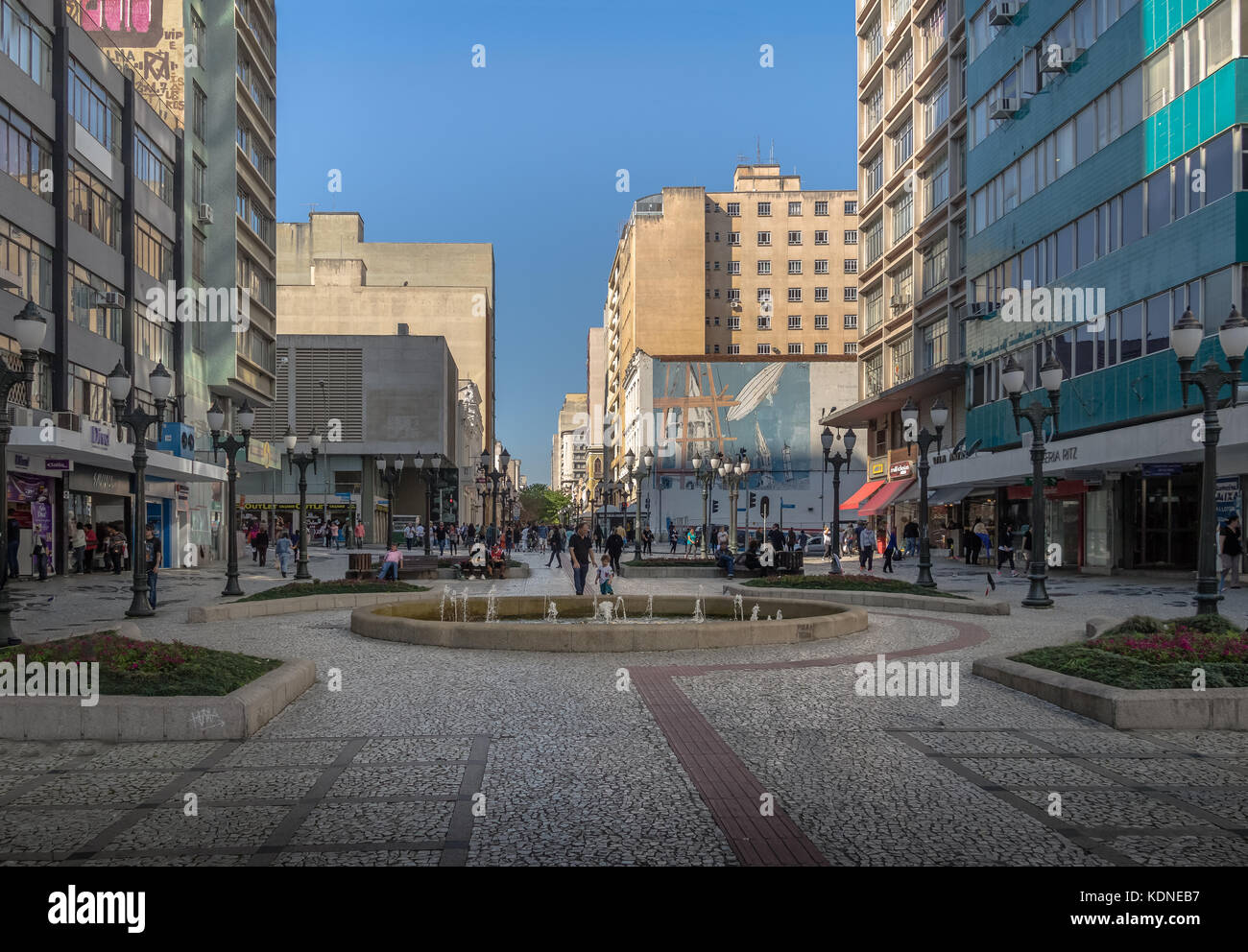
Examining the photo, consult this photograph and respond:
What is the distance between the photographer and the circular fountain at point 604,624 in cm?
1354

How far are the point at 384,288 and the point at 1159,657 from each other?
9987 centimetres

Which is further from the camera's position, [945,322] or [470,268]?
[470,268]

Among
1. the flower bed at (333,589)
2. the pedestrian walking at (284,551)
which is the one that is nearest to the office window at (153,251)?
the pedestrian walking at (284,551)

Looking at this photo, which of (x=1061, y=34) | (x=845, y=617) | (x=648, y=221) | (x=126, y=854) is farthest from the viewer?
(x=648, y=221)

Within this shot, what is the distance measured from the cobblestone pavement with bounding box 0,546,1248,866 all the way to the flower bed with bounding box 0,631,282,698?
0.67 metres

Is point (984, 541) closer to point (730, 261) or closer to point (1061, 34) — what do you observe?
point (1061, 34)

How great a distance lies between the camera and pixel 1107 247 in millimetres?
32656

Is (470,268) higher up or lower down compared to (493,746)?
higher up

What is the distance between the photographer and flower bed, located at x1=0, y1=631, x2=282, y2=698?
28.1 ft

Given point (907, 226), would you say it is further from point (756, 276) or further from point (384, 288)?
point (384, 288)

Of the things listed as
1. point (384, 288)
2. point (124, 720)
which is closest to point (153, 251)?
point (124, 720)

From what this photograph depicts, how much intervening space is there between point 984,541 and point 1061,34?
18.1 meters
